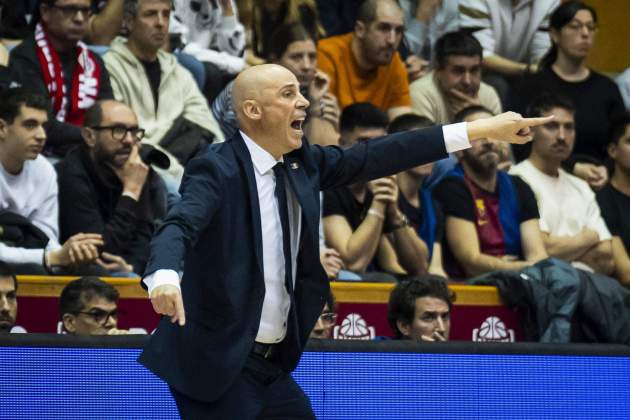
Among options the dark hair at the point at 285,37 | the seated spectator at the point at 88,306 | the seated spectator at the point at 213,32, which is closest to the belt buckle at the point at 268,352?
the seated spectator at the point at 88,306

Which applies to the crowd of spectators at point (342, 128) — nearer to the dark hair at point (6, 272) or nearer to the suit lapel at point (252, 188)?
the dark hair at point (6, 272)

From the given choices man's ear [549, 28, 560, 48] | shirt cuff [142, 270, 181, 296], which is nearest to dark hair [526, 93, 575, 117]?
man's ear [549, 28, 560, 48]

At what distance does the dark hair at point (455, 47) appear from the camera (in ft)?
31.5

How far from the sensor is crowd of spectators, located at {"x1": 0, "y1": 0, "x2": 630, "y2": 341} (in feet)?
24.4

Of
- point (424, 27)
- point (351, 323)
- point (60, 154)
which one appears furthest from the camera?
point (424, 27)

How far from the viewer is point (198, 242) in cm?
452

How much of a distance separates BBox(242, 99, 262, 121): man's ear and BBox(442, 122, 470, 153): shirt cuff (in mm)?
684

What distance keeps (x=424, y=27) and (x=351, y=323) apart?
3657mm

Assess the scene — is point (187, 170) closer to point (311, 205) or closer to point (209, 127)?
point (311, 205)

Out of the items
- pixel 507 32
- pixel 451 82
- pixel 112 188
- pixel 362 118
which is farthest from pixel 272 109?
pixel 507 32

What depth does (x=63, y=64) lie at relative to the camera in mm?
8383

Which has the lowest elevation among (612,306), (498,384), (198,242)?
(612,306)

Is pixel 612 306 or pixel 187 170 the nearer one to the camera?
pixel 187 170

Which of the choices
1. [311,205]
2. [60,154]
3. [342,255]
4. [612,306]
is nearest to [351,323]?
[342,255]
